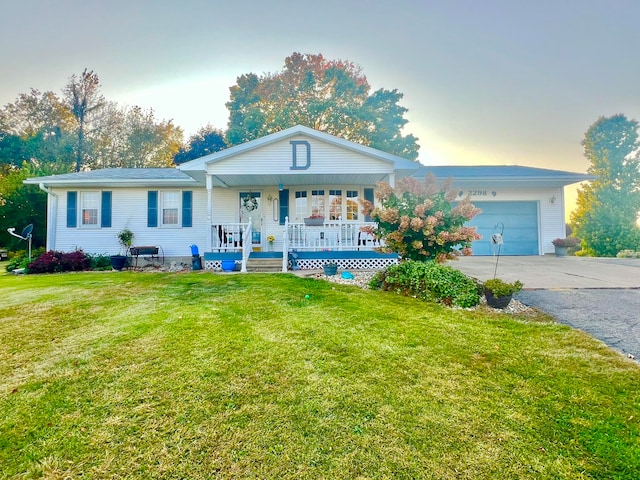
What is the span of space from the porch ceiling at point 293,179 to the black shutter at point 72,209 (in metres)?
5.26

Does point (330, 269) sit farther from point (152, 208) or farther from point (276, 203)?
point (152, 208)

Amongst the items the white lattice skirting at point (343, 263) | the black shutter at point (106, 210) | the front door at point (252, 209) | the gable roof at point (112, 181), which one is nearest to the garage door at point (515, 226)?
the white lattice skirting at point (343, 263)

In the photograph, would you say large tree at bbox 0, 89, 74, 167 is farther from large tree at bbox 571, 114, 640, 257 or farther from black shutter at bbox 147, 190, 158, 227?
large tree at bbox 571, 114, 640, 257

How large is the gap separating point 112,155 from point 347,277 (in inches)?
1026

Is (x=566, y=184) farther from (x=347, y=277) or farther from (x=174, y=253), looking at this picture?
(x=174, y=253)

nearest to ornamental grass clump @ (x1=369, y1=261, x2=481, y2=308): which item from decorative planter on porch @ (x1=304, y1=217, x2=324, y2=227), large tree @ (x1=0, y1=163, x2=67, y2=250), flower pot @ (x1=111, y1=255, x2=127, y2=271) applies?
decorative planter on porch @ (x1=304, y1=217, x2=324, y2=227)

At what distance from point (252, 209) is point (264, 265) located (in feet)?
10.8

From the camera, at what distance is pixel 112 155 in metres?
24.5

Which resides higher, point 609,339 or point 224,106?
point 224,106

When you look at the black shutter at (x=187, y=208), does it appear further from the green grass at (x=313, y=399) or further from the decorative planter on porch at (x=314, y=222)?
the green grass at (x=313, y=399)

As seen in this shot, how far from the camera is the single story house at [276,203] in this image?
940cm

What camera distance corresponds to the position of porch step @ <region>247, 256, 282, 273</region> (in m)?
8.92

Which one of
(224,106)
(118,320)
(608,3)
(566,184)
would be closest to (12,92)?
(224,106)

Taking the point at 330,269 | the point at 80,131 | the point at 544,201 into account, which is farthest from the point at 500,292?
the point at 80,131
